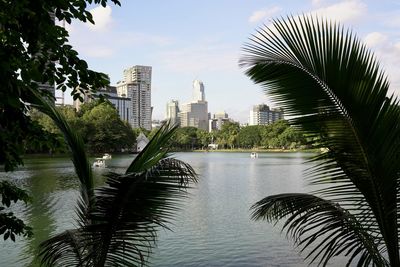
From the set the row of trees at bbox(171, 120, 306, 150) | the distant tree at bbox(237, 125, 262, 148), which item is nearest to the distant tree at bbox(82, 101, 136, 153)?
the row of trees at bbox(171, 120, 306, 150)

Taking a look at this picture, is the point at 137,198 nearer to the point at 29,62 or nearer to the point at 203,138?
the point at 29,62

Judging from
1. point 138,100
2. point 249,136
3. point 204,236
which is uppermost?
point 138,100

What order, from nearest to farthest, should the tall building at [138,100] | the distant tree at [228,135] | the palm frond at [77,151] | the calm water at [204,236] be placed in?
the palm frond at [77,151], the calm water at [204,236], the distant tree at [228,135], the tall building at [138,100]

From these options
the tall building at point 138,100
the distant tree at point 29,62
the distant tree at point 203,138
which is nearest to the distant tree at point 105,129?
the tall building at point 138,100

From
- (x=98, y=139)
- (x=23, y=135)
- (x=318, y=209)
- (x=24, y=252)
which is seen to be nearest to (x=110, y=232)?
(x=23, y=135)

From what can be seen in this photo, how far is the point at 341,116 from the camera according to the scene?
3.09 m

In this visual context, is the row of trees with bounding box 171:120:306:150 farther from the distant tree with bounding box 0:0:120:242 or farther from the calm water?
the distant tree with bounding box 0:0:120:242

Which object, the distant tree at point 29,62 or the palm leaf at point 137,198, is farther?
the palm leaf at point 137,198

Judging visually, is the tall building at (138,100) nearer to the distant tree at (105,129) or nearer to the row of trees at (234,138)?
the row of trees at (234,138)

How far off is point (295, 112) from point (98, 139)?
74.8 meters

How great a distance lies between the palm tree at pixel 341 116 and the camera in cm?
298

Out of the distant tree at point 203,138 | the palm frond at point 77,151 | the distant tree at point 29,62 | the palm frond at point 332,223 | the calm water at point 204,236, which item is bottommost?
the calm water at point 204,236

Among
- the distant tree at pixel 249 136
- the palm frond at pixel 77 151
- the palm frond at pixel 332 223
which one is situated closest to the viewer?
the palm frond at pixel 332 223

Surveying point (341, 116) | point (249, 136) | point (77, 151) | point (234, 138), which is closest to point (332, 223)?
point (341, 116)
